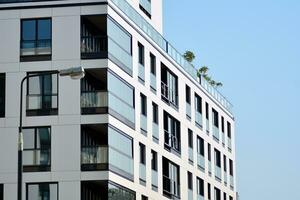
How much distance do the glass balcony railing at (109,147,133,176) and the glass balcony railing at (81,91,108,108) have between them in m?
2.46

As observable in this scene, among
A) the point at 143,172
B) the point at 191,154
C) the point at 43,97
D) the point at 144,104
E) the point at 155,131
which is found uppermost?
the point at 144,104

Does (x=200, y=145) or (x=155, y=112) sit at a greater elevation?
(x=200, y=145)

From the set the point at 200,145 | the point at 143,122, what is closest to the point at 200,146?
the point at 200,145

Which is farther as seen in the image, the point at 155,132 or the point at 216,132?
the point at 216,132

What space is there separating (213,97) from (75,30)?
87.7ft

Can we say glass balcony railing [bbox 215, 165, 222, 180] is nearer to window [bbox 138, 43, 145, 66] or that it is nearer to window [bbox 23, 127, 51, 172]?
window [bbox 138, 43, 145, 66]

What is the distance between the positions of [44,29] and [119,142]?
7.33m

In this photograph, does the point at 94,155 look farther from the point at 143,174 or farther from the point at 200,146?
the point at 200,146

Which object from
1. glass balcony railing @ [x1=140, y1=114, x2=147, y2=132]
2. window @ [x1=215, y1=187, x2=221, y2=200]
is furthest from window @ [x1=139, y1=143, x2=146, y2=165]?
window @ [x1=215, y1=187, x2=221, y2=200]

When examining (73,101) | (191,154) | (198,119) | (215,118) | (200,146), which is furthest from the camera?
(215,118)

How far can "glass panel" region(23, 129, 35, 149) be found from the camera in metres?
53.0

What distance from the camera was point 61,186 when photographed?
52.6 m

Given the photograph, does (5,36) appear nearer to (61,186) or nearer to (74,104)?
(74,104)

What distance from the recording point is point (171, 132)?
221 ft
